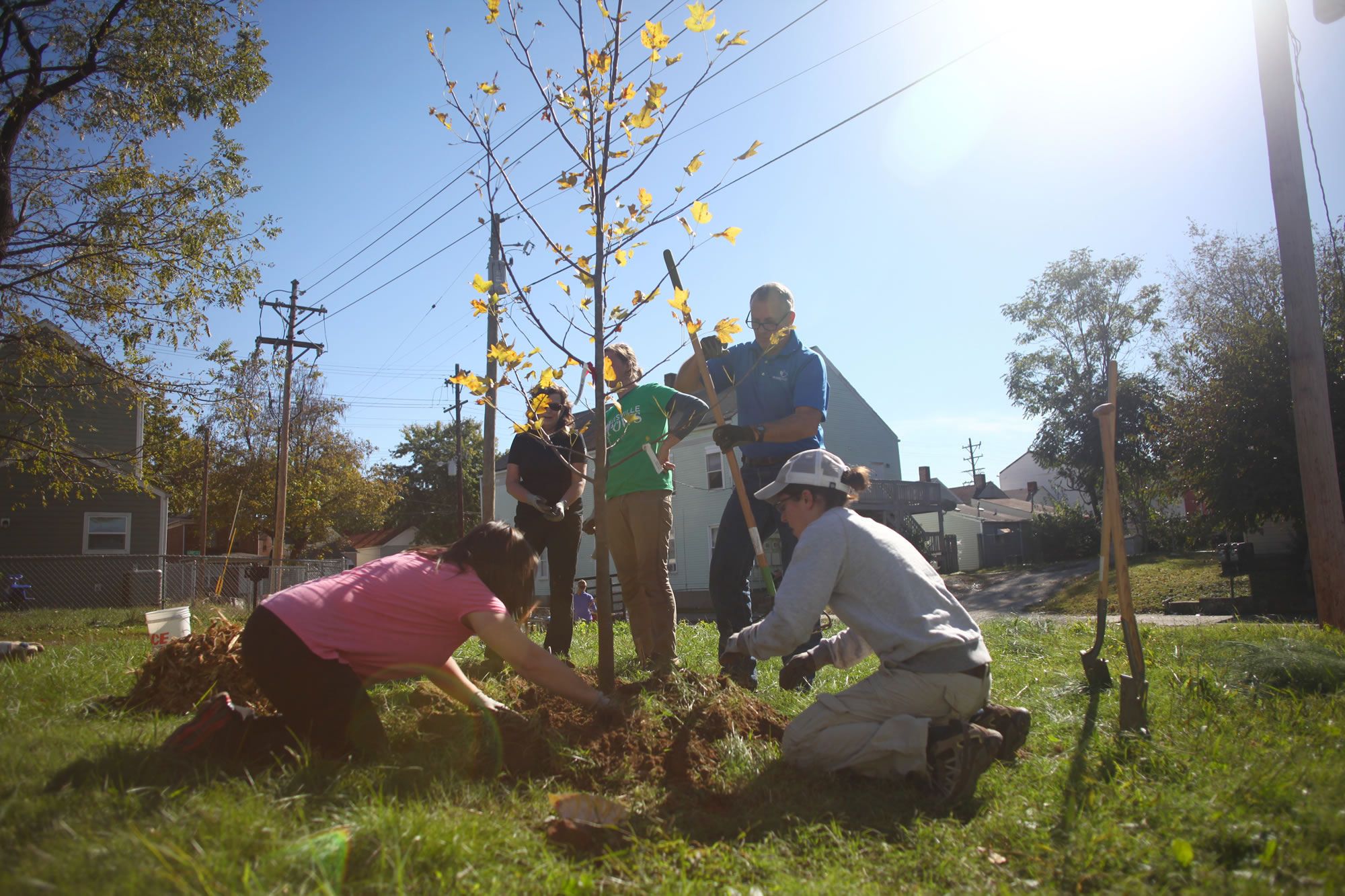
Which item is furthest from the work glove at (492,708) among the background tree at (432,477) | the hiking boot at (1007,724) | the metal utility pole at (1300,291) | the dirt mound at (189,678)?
the background tree at (432,477)

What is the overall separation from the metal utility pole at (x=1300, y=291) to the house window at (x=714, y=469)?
2189 cm

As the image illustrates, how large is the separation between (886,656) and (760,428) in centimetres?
165

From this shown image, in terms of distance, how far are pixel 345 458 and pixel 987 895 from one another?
1504 inches

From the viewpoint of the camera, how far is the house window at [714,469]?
92.2 feet

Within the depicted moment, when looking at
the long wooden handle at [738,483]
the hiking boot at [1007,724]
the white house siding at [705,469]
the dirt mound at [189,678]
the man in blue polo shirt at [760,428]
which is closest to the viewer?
the hiking boot at [1007,724]

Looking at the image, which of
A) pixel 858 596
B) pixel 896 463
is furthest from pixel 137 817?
pixel 896 463

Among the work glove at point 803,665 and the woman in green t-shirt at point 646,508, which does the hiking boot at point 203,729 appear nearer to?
the work glove at point 803,665

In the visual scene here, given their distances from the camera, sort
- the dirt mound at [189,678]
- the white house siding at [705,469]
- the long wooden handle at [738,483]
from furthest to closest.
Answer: the white house siding at [705,469] → the long wooden handle at [738,483] → the dirt mound at [189,678]

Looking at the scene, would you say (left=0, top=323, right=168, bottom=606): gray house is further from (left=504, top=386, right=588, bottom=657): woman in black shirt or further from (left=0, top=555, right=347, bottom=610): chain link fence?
(left=504, top=386, right=588, bottom=657): woman in black shirt

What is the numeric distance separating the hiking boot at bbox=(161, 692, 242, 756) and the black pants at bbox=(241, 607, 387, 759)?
99mm

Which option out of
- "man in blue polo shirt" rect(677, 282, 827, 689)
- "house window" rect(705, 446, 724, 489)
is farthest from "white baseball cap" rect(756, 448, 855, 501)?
"house window" rect(705, 446, 724, 489)

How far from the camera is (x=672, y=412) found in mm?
4477

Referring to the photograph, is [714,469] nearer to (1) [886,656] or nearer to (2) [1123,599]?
(2) [1123,599]

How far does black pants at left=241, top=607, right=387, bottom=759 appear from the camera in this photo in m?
2.57
